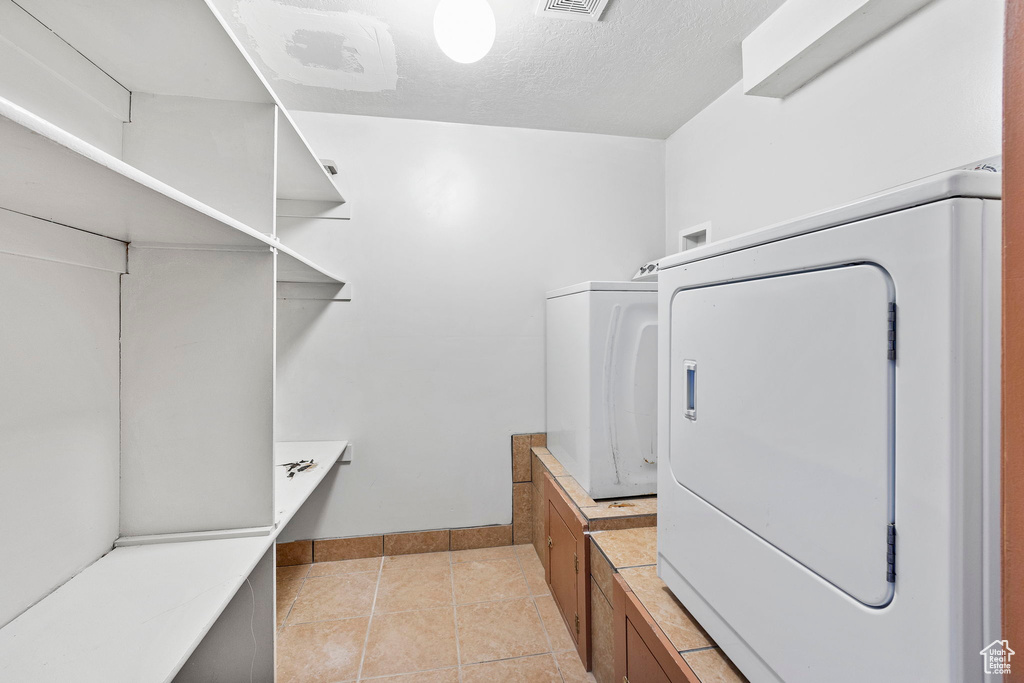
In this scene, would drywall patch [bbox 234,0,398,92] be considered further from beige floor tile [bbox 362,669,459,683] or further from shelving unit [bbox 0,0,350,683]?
beige floor tile [bbox 362,669,459,683]

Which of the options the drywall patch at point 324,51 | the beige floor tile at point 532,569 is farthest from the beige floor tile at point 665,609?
the drywall patch at point 324,51

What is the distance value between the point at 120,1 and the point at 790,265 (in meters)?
1.38

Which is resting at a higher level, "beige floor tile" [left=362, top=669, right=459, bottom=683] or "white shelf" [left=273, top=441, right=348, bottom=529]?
"white shelf" [left=273, top=441, right=348, bottom=529]


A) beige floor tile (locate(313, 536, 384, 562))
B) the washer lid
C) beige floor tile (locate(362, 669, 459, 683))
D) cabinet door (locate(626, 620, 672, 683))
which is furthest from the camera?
beige floor tile (locate(313, 536, 384, 562))

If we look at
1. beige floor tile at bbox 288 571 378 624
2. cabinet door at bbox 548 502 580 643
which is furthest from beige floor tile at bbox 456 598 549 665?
beige floor tile at bbox 288 571 378 624

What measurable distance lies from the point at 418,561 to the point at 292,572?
65 centimetres

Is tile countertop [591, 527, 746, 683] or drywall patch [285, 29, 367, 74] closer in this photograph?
tile countertop [591, 527, 746, 683]

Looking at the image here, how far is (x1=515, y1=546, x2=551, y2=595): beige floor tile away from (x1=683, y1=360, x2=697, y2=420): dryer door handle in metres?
1.46

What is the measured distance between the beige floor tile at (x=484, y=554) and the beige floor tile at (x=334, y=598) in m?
0.44

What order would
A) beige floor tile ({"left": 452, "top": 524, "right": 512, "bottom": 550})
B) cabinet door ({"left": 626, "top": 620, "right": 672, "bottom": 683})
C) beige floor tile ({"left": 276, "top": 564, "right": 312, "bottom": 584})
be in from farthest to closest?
beige floor tile ({"left": 452, "top": 524, "right": 512, "bottom": 550}) → beige floor tile ({"left": 276, "top": 564, "right": 312, "bottom": 584}) → cabinet door ({"left": 626, "top": 620, "right": 672, "bottom": 683})

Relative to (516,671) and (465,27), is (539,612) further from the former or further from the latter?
(465,27)

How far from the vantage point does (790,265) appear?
71 centimetres

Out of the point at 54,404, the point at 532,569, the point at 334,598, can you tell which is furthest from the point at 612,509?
the point at 54,404

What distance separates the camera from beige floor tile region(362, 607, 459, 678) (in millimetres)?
1587
